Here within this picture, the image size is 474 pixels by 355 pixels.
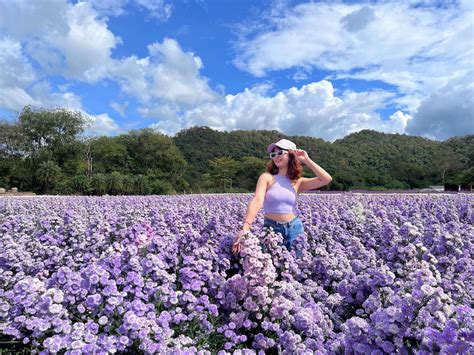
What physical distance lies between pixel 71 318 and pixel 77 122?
46670mm

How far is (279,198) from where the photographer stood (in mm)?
4254

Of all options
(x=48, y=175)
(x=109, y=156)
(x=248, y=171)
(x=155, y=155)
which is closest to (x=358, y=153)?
(x=248, y=171)

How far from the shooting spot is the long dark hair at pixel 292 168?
14.4 feet

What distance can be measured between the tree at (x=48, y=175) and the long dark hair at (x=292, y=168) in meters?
38.3

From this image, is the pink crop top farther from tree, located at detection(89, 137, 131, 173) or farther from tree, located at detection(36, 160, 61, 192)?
tree, located at detection(89, 137, 131, 173)

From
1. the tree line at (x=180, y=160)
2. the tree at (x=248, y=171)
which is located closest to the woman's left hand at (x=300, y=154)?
the tree line at (x=180, y=160)

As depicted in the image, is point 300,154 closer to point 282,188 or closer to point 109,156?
point 282,188

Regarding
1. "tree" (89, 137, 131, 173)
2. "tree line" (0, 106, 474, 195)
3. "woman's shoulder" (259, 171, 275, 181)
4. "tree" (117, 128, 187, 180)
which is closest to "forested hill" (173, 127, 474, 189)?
"tree line" (0, 106, 474, 195)

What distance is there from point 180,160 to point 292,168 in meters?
49.5

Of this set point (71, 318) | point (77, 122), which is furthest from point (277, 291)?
point (77, 122)

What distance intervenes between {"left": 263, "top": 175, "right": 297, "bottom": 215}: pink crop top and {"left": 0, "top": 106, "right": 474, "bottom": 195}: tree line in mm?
26150

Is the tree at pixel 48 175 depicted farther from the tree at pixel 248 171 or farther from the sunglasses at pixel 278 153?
the sunglasses at pixel 278 153

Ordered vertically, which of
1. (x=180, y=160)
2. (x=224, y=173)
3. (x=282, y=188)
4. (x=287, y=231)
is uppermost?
(x=180, y=160)

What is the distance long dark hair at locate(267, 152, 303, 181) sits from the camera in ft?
14.4
